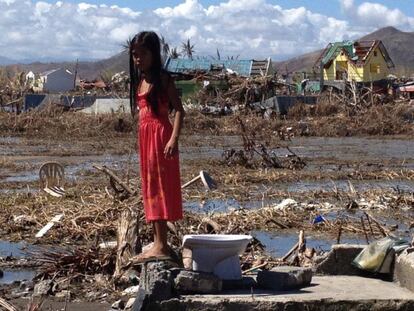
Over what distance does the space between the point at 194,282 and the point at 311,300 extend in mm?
801

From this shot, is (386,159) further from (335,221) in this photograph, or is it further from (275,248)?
(275,248)

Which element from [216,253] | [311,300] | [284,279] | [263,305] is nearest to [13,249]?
[216,253]

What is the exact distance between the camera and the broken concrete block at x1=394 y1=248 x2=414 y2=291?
19.7 ft

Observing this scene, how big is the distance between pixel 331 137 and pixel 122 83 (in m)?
20.5

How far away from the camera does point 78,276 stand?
7645 millimetres

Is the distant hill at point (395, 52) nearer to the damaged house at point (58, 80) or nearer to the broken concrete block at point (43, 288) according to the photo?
the damaged house at point (58, 80)

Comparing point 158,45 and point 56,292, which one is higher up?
point 158,45

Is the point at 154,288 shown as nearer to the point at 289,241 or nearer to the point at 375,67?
the point at 289,241

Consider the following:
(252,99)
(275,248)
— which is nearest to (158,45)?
(275,248)

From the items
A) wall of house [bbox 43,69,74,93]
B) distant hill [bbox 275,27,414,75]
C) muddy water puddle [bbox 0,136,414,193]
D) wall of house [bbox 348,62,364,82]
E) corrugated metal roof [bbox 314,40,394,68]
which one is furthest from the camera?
distant hill [bbox 275,27,414,75]

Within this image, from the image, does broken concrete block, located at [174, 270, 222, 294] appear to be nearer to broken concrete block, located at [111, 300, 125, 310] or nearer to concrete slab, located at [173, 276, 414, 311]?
concrete slab, located at [173, 276, 414, 311]

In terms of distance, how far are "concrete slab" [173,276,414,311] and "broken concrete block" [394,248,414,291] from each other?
121 millimetres

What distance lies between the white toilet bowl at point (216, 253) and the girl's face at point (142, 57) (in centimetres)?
130

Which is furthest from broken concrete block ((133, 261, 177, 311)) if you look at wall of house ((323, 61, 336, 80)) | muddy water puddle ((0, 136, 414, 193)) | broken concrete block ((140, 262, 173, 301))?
wall of house ((323, 61, 336, 80))
